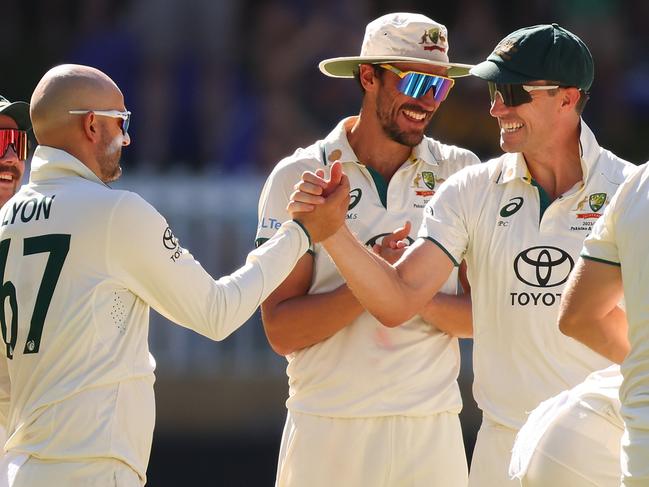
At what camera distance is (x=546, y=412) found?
4238 millimetres

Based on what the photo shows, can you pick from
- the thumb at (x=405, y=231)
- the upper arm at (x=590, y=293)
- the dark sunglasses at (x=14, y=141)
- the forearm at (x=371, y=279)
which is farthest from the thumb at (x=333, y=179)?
the dark sunglasses at (x=14, y=141)

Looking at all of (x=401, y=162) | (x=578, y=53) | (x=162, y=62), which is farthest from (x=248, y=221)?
(x=578, y=53)

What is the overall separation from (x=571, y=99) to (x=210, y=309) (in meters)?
1.50

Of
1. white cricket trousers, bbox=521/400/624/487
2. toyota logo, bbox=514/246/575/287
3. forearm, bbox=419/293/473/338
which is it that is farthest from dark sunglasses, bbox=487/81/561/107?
white cricket trousers, bbox=521/400/624/487

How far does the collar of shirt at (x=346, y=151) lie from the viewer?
540cm

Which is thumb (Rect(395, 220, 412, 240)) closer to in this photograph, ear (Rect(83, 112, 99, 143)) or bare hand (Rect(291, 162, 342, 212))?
bare hand (Rect(291, 162, 342, 212))

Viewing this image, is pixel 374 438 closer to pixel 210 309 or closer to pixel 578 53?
pixel 210 309

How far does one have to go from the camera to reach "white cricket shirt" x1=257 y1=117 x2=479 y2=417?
5.20m

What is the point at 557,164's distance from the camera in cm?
506

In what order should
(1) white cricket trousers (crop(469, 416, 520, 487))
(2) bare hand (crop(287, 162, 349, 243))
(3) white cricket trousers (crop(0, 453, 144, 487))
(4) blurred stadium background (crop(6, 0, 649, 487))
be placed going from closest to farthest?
(3) white cricket trousers (crop(0, 453, 144, 487))
(2) bare hand (crop(287, 162, 349, 243))
(1) white cricket trousers (crop(469, 416, 520, 487))
(4) blurred stadium background (crop(6, 0, 649, 487))

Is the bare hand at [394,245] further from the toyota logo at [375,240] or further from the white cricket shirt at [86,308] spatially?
the white cricket shirt at [86,308]

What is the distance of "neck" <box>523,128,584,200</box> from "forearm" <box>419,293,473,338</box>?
0.54 m

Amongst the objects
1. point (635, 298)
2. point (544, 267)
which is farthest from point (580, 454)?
point (544, 267)

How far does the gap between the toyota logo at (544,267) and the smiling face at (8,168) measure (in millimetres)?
1769
